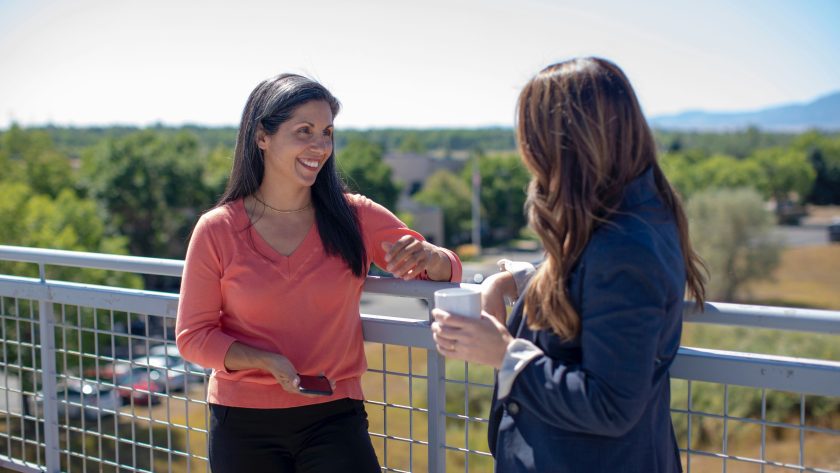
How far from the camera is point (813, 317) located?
211 centimetres

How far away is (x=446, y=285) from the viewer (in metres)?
2.73

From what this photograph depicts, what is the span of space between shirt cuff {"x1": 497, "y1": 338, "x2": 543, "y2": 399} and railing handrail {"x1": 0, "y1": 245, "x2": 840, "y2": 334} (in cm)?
62

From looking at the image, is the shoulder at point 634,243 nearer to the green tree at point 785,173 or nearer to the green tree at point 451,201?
the green tree at point 451,201

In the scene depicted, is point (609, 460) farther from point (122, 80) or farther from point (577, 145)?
point (122, 80)

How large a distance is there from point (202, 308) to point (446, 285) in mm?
799

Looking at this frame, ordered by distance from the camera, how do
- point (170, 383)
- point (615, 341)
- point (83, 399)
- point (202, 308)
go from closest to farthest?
1. point (615, 341)
2. point (202, 308)
3. point (170, 383)
4. point (83, 399)

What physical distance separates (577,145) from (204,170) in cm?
5952

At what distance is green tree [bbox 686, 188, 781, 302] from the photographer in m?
56.7

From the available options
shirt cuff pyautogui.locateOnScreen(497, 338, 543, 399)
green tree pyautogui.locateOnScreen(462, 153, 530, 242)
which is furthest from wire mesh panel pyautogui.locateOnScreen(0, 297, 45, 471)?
green tree pyautogui.locateOnScreen(462, 153, 530, 242)

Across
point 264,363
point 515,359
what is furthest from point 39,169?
point 515,359

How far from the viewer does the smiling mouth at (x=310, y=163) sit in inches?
108

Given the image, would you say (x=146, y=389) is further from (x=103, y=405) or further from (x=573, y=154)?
(x=573, y=154)

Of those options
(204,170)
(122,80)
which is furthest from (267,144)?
(122,80)

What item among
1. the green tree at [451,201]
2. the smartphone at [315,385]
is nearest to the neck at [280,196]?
the smartphone at [315,385]
